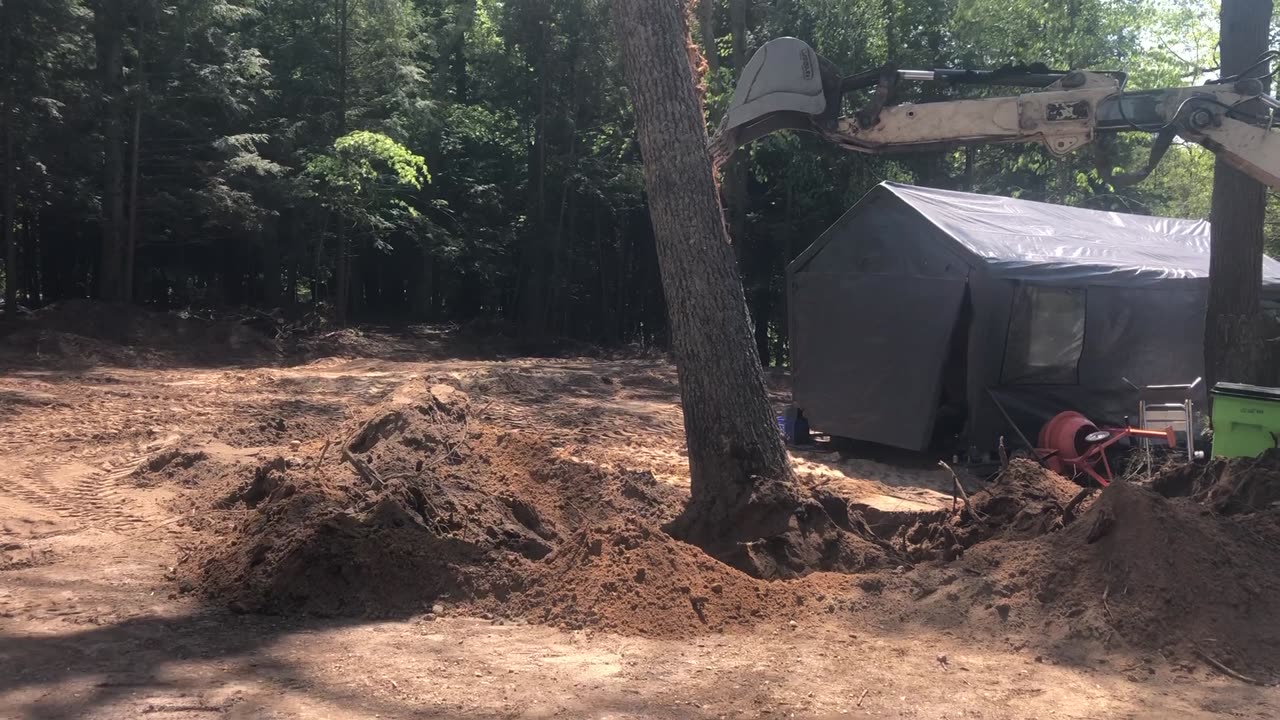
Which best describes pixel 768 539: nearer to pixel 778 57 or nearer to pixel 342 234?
pixel 778 57

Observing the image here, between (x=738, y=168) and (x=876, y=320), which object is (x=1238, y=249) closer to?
(x=876, y=320)

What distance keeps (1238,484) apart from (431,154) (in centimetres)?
2232

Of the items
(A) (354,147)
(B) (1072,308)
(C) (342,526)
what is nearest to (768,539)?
(C) (342,526)

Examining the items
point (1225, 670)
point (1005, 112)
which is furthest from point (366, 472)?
point (1225, 670)

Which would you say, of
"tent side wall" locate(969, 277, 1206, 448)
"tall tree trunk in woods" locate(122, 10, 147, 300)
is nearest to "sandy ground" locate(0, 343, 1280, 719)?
"tent side wall" locate(969, 277, 1206, 448)

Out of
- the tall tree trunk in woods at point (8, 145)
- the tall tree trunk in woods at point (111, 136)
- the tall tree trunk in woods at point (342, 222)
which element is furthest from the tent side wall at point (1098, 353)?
the tall tree trunk in woods at point (111, 136)

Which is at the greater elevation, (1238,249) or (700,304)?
(1238,249)

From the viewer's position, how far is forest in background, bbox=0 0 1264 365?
2080 centimetres

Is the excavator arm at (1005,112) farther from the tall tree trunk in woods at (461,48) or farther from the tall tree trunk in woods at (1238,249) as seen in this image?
the tall tree trunk in woods at (461,48)

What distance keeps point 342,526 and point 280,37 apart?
21.0 metres

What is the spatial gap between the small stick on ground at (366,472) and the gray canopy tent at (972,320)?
6.17 m

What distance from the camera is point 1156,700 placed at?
15.3ft

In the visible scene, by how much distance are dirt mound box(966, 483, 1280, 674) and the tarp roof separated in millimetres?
5483

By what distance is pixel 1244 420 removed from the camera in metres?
7.22
